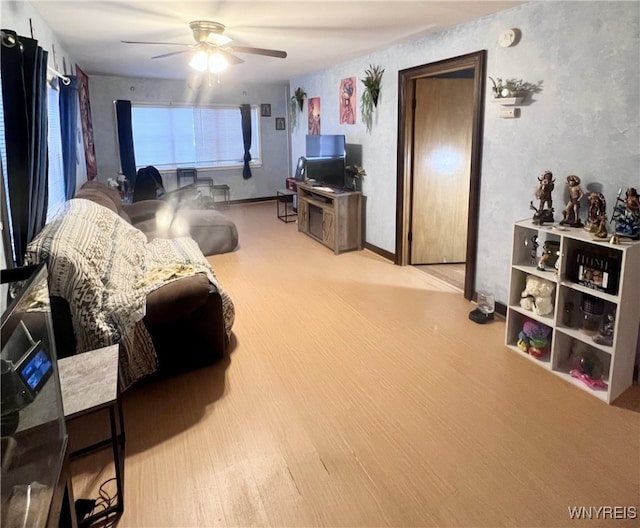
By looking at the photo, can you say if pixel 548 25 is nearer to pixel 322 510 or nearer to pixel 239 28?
pixel 239 28

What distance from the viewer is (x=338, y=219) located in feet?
16.9

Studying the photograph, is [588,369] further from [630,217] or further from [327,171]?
[327,171]

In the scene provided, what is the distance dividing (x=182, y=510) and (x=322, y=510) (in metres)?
0.55

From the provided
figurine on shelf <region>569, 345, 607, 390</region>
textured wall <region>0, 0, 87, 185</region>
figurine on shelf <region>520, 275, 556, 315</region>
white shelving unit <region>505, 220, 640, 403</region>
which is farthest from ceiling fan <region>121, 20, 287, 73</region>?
figurine on shelf <region>569, 345, 607, 390</region>

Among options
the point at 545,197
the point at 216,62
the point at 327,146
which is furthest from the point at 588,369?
the point at 327,146

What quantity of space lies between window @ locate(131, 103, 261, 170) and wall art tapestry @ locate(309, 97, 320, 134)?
1894 mm

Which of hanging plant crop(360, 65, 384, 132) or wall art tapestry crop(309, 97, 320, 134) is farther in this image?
wall art tapestry crop(309, 97, 320, 134)

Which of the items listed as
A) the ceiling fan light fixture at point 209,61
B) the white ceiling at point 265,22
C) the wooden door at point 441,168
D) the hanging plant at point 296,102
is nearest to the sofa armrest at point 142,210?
the white ceiling at point 265,22

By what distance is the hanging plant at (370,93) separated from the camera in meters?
4.73

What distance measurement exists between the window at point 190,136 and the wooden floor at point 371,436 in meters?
5.31

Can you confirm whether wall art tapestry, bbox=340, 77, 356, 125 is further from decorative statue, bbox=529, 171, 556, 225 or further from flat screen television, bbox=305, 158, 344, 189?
decorative statue, bbox=529, 171, 556, 225

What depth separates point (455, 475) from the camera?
191cm

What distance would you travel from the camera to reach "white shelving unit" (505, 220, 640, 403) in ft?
7.61

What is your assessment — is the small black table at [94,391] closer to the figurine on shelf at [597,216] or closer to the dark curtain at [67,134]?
the dark curtain at [67,134]
